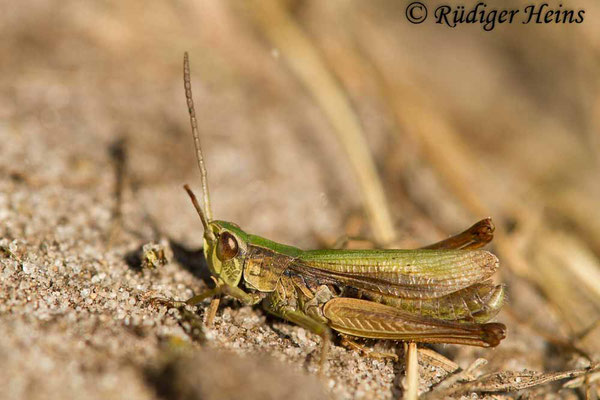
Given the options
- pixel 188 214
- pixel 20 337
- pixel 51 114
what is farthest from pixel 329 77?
pixel 20 337

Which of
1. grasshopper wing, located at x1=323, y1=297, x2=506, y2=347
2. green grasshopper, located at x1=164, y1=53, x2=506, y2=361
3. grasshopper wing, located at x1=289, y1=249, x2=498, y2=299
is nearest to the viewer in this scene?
grasshopper wing, located at x1=323, y1=297, x2=506, y2=347

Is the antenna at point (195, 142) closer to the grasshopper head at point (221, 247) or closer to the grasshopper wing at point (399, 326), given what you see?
the grasshopper head at point (221, 247)

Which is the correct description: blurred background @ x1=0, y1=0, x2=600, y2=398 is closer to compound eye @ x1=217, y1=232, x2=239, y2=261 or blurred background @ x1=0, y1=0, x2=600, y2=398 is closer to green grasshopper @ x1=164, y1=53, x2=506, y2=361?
green grasshopper @ x1=164, y1=53, x2=506, y2=361

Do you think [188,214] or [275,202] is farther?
[275,202]

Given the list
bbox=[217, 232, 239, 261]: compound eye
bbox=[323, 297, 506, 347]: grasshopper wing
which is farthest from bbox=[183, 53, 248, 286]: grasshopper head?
bbox=[323, 297, 506, 347]: grasshopper wing

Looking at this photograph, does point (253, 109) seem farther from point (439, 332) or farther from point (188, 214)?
point (439, 332)

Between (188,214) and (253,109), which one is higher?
(253,109)
